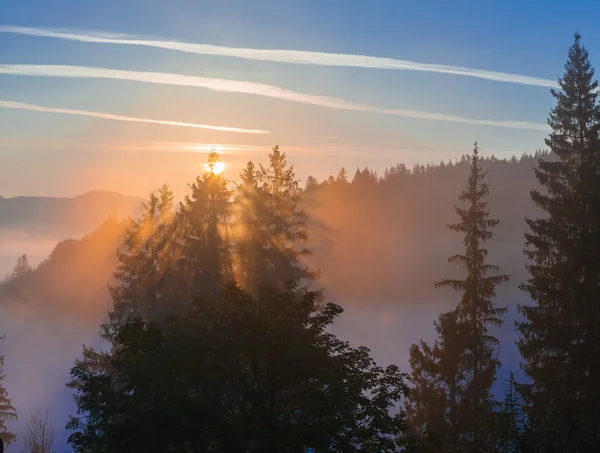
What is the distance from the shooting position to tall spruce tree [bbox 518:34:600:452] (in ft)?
72.5

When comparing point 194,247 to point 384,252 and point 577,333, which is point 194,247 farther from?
point 384,252

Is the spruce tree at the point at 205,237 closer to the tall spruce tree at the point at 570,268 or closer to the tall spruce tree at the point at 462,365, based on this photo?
the tall spruce tree at the point at 462,365

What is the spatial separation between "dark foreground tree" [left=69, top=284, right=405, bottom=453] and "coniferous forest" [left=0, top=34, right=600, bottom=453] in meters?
0.04

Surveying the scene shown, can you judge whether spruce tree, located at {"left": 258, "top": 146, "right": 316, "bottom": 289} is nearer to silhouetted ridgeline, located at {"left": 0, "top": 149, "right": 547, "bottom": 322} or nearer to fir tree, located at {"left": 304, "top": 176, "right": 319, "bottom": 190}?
silhouetted ridgeline, located at {"left": 0, "top": 149, "right": 547, "bottom": 322}

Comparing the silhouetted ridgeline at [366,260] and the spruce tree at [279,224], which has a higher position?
the spruce tree at [279,224]

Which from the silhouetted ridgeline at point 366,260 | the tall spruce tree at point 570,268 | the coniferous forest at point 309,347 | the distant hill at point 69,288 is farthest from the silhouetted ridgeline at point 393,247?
the tall spruce tree at point 570,268

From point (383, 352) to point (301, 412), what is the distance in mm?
69908

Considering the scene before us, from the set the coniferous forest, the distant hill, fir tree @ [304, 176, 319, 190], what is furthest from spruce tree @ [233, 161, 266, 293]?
fir tree @ [304, 176, 319, 190]

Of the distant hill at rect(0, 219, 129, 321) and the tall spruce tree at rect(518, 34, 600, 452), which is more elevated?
the tall spruce tree at rect(518, 34, 600, 452)

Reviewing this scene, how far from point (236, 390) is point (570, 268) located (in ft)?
49.5

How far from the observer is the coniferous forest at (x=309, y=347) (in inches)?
526

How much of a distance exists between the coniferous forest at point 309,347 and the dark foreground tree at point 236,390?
0.13 feet

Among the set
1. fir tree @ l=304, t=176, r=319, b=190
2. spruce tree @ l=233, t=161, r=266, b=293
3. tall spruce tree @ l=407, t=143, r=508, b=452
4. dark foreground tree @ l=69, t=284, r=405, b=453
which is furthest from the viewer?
fir tree @ l=304, t=176, r=319, b=190

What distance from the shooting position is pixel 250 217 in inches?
1480
